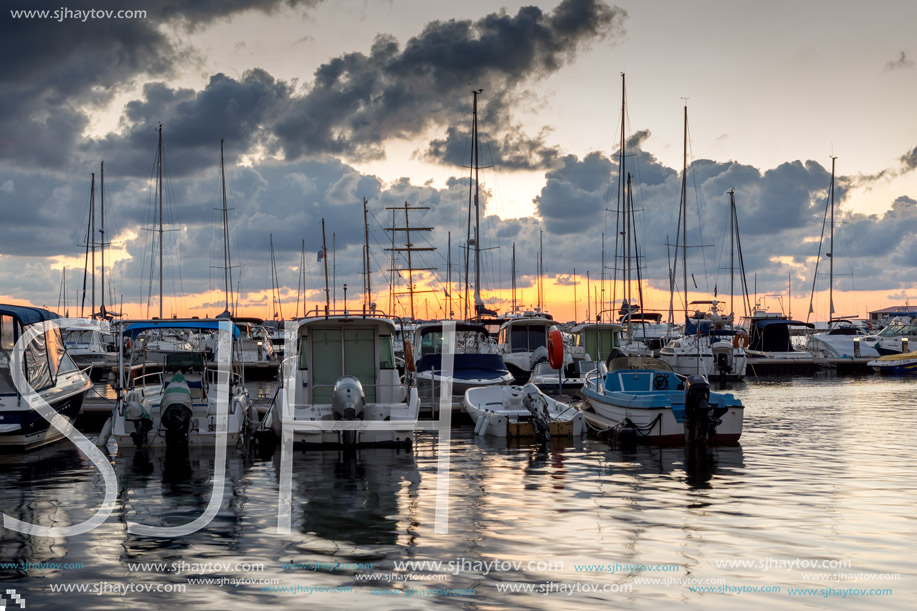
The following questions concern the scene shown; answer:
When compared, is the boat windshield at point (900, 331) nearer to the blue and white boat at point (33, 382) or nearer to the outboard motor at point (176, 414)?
the blue and white boat at point (33, 382)

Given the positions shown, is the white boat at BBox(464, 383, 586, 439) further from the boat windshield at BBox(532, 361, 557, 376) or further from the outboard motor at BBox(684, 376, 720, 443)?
the boat windshield at BBox(532, 361, 557, 376)

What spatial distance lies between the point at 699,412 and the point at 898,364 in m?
35.3

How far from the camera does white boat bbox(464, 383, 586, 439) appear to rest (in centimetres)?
2291

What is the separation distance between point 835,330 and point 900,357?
56.5ft

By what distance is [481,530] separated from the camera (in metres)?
12.7

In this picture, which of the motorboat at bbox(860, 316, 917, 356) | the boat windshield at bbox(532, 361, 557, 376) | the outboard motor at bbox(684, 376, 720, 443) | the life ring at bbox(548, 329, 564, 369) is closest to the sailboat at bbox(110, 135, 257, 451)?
the life ring at bbox(548, 329, 564, 369)

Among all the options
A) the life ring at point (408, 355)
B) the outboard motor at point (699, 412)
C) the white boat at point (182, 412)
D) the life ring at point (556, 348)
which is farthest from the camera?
the life ring at point (556, 348)

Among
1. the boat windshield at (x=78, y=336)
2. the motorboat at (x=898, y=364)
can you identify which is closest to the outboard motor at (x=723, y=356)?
the motorboat at (x=898, y=364)

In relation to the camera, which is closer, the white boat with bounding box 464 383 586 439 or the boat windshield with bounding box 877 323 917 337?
the white boat with bounding box 464 383 586 439

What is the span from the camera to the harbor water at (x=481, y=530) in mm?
9695

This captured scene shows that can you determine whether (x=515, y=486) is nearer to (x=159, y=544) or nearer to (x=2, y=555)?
(x=159, y=544)

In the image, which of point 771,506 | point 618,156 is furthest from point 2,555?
point 618,156

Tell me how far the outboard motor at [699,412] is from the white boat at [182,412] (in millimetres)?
11070

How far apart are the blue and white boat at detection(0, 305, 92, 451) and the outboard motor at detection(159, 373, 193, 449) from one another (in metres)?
3.50
